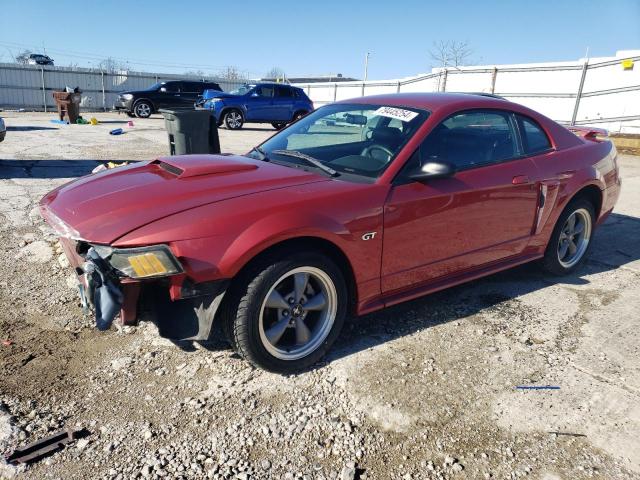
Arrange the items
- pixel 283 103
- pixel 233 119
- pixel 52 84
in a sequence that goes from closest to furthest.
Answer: pixel 233 119
pixel 283 103
pixel 52 84

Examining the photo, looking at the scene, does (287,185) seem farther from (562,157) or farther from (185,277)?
(562,157)

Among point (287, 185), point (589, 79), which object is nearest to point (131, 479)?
point (287, 185)

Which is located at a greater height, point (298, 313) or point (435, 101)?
point (435, 101)

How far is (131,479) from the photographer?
6.85 feet

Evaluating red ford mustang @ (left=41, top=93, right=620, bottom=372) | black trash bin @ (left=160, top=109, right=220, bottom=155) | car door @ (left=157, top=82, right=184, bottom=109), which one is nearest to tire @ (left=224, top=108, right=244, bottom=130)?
car door @ (left=157, top=82, right=184, bottom=109)

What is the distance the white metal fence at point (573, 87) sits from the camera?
14.9 m

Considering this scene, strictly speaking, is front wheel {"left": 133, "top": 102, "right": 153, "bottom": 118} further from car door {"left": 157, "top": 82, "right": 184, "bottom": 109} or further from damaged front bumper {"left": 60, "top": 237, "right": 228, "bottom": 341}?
damaged front bumper {"left": 60, "top": 237, "right": 228, "bottom": 341}

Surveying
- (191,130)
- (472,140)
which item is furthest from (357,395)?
(191,130)

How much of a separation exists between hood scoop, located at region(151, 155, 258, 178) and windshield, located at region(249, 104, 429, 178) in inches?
13.0

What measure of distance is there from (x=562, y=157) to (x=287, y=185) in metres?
2.57

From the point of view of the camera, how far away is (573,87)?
1612 cm

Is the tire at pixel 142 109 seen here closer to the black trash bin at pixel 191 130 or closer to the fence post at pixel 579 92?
the black trash bin at pixel 191 130

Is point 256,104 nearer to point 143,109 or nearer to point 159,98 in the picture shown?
point 159,98

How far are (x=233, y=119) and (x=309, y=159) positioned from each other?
15000 mm
